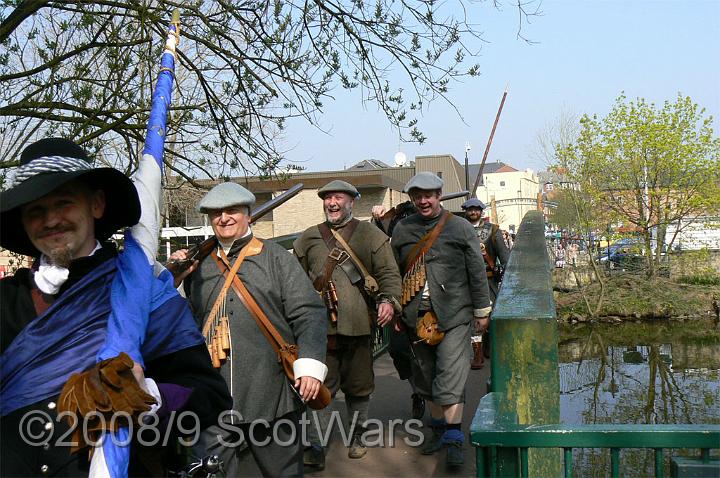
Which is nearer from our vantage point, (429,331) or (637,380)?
(429,331)

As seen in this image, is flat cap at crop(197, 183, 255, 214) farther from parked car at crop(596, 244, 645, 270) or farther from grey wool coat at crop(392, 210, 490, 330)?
parked car at crop(596, 244, 645, 270)

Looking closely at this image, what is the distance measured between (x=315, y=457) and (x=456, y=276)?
1.78 meters

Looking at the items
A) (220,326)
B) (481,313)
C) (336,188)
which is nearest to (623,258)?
(481,313)

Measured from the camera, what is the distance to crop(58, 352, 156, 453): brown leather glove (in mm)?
1999

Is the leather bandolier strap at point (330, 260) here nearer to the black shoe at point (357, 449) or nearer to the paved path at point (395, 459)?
the black shoe at point (357, 449)

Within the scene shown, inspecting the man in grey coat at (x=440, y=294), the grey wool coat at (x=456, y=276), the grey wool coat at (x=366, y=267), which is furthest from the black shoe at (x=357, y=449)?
the grey wool coat at (x=456, y=276)

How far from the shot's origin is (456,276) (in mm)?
6215

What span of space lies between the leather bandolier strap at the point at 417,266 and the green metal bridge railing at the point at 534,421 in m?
2.15

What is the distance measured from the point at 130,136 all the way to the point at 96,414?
210 inches

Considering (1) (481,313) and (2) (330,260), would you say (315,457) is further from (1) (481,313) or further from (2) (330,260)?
(1) (481,313)

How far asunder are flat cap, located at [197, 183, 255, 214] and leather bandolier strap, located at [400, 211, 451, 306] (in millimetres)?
2032

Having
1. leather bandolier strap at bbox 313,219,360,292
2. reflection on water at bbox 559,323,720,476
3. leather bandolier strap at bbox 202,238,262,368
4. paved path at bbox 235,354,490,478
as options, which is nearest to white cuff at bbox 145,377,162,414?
leather bandolier strap at bbox 202,238,262,368

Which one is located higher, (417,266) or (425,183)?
(425,183)

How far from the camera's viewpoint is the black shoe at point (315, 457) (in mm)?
5648
